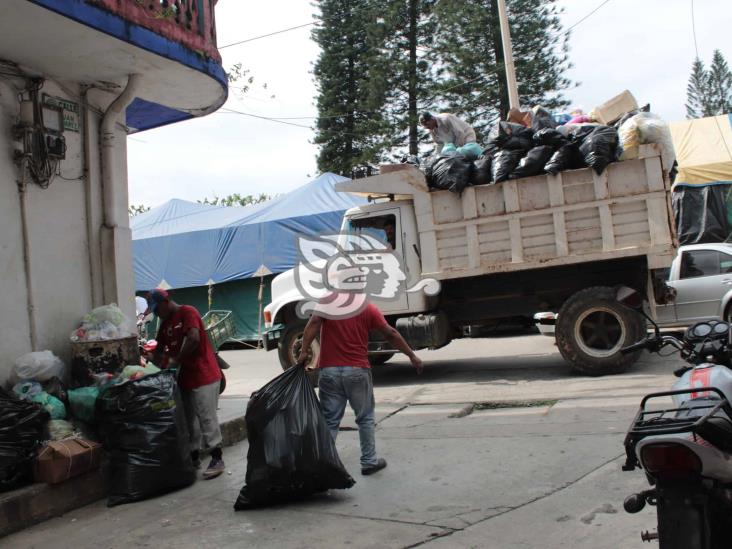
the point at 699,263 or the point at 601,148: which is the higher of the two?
the point at 601,148

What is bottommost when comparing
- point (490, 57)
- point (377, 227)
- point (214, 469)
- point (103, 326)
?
point (214, 469)

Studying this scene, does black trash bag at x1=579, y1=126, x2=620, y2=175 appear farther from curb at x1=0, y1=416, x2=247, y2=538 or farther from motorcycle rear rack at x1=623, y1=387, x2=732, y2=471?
curb at x1=0, y1=416, x2=247, y2=538

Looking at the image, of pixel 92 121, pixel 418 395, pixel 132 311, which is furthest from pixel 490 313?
pixel 92 121

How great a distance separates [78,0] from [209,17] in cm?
168

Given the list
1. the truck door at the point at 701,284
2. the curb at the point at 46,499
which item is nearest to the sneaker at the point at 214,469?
the curb at the point at 46,499

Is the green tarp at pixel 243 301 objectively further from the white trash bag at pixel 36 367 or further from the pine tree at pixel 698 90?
the pine tree at pixel 698 90

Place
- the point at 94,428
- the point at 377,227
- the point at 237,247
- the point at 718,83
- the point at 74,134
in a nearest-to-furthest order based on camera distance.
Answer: the point at 94,428 → the point at 74,134 → the point at 377,227 → the point at 237,247 → the point at 718,83

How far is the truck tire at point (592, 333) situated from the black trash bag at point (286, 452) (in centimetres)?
462

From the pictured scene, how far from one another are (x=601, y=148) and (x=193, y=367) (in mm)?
5322

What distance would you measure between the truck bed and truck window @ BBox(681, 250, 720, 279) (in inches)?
96.0

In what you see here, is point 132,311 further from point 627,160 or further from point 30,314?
point 627,160

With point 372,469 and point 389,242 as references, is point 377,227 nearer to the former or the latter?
point 389,242

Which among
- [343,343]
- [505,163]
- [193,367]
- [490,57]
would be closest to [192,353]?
[193,367]

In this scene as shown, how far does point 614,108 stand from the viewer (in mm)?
8750
